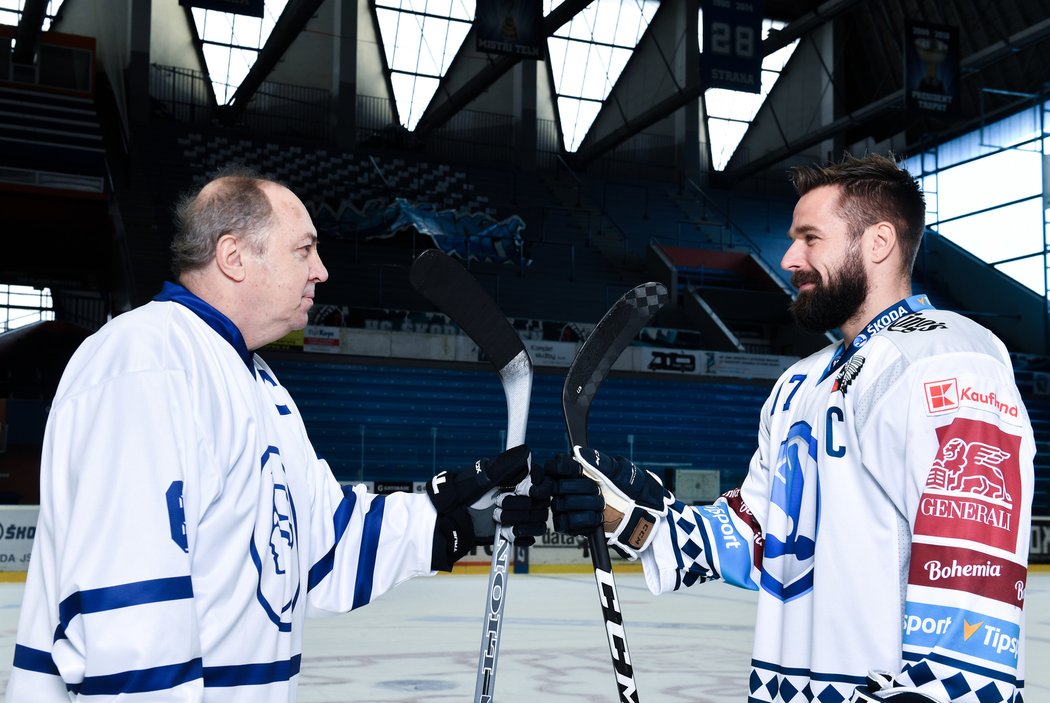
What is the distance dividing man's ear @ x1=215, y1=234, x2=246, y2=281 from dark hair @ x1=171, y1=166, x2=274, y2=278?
0.04 ft

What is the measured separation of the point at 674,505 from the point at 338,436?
13175 mm

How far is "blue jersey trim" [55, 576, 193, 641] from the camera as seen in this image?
1693mm

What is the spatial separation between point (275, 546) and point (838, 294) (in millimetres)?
1249

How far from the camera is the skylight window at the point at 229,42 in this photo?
24.7m

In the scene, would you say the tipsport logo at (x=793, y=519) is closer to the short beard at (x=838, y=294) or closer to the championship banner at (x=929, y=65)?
the short beard at (x=838, y=294)

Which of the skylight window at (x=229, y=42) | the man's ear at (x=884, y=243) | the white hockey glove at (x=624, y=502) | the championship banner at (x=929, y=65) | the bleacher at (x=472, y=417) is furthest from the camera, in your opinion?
the skylight window at (x=229, y=42)

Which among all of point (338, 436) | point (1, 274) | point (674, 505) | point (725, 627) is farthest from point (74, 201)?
point (674, 505)

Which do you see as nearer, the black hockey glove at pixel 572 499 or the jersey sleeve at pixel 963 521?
the jersey sleeve at pixel 963 521

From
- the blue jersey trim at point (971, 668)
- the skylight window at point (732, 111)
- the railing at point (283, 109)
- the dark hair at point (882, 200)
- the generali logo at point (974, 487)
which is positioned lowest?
the blue jersey trim at point (971, 668)

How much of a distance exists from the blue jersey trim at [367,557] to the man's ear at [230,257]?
0.70m

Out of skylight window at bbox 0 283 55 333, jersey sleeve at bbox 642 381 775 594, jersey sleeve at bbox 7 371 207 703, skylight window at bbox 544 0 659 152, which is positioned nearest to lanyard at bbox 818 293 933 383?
jersey sleeve at bbox 642 381 775 594

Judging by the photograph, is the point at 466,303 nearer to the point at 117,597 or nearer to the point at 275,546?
the point at 275,546

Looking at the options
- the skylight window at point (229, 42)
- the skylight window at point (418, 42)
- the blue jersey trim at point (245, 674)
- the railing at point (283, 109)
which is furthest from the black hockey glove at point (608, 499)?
the skylight window at point (418, 42)

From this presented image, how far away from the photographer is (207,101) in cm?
2497
